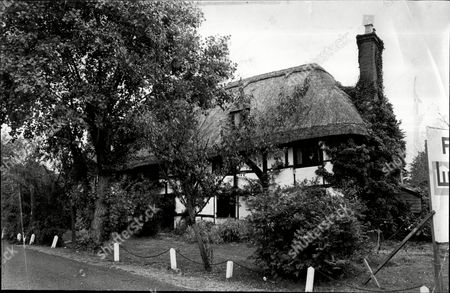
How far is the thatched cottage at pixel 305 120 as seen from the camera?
17.8 m

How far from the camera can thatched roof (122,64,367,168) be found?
17641 mm

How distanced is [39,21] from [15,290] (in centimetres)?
885

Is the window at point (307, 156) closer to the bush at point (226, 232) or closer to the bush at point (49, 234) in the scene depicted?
the bush at point (226, 232)

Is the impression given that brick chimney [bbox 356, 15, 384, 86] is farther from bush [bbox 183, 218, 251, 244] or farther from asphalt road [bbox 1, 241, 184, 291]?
asphalt road [bbox 1, 241, 184, 291]

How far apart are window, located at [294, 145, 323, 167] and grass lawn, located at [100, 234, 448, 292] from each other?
4.12m

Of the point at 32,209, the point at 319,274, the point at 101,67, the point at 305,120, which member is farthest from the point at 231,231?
the point at 32,209

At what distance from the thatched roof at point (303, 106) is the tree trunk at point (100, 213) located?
5856mm

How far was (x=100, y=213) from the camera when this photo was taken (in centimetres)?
1652

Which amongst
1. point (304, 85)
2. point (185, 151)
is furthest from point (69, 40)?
point (304, 85)

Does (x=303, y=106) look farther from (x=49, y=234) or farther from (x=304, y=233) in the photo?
(x=49, y=234)

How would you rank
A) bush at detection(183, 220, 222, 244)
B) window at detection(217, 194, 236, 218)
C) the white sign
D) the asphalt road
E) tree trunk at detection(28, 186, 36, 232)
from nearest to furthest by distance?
the white sign
the asphalt road
bush at detection(183, 220, 222, 244)
tree trunk at detection(28, 186, 36, 232)
window at detection(217, 194, 236, 218)

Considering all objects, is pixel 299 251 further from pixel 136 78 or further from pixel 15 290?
pixel 136 78

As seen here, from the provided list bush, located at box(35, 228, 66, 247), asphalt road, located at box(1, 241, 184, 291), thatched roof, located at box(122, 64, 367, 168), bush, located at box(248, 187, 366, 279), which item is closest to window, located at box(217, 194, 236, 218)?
thatched roof, located at box(122, 64, 367, 168)

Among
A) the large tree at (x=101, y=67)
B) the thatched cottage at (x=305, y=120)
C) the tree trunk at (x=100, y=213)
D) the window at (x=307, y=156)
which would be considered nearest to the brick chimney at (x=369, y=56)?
the thatched cottage at (x=305, y=120)
